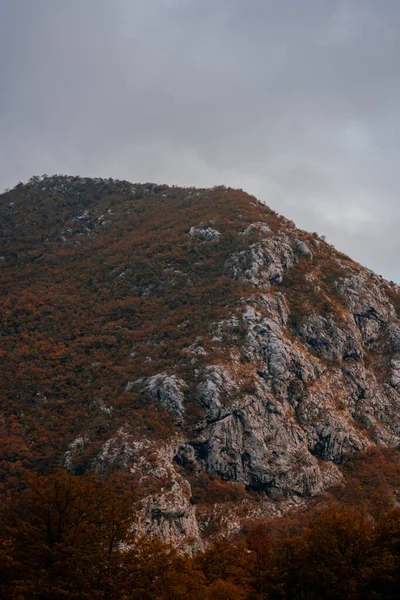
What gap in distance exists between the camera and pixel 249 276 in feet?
242

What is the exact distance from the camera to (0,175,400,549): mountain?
162ft

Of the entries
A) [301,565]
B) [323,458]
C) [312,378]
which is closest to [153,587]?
[301,565]

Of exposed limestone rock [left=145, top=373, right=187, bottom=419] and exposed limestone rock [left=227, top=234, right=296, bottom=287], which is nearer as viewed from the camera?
exposed limestone rock [left=145, top=373, right=187, bottom=419]

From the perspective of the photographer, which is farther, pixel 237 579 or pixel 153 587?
pixel 237 579

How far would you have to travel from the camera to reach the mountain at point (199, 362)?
49.4 meters

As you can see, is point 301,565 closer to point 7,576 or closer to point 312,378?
point 7,576

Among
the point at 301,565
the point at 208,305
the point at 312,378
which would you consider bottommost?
the point at 301,565

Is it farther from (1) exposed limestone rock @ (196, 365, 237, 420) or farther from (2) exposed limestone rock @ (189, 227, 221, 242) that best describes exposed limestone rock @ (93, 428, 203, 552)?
(2) exposed limestone rock @ (189, 227, 221, 242)

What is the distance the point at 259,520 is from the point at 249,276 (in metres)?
36.3

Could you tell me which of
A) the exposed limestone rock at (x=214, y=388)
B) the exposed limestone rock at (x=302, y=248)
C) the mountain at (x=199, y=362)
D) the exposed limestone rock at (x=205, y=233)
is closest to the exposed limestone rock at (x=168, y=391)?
the mountain at (x=199, y=362)

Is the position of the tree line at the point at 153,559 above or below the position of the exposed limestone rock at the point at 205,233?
below

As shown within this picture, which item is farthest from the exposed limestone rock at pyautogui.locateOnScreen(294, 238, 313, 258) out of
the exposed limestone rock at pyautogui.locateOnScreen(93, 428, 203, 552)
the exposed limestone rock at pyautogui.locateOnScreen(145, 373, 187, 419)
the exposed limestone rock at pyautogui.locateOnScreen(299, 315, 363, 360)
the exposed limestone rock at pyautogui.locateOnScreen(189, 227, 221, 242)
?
the exposed limestone rock at pyautogui.locateOnScreen(93, 428, 203, 552)

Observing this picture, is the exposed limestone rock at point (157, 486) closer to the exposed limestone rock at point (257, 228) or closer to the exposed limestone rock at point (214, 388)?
the exposed limestone rock at point (214, 388)

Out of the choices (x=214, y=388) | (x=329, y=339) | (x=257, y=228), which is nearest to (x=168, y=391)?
(x=214, y=388)
